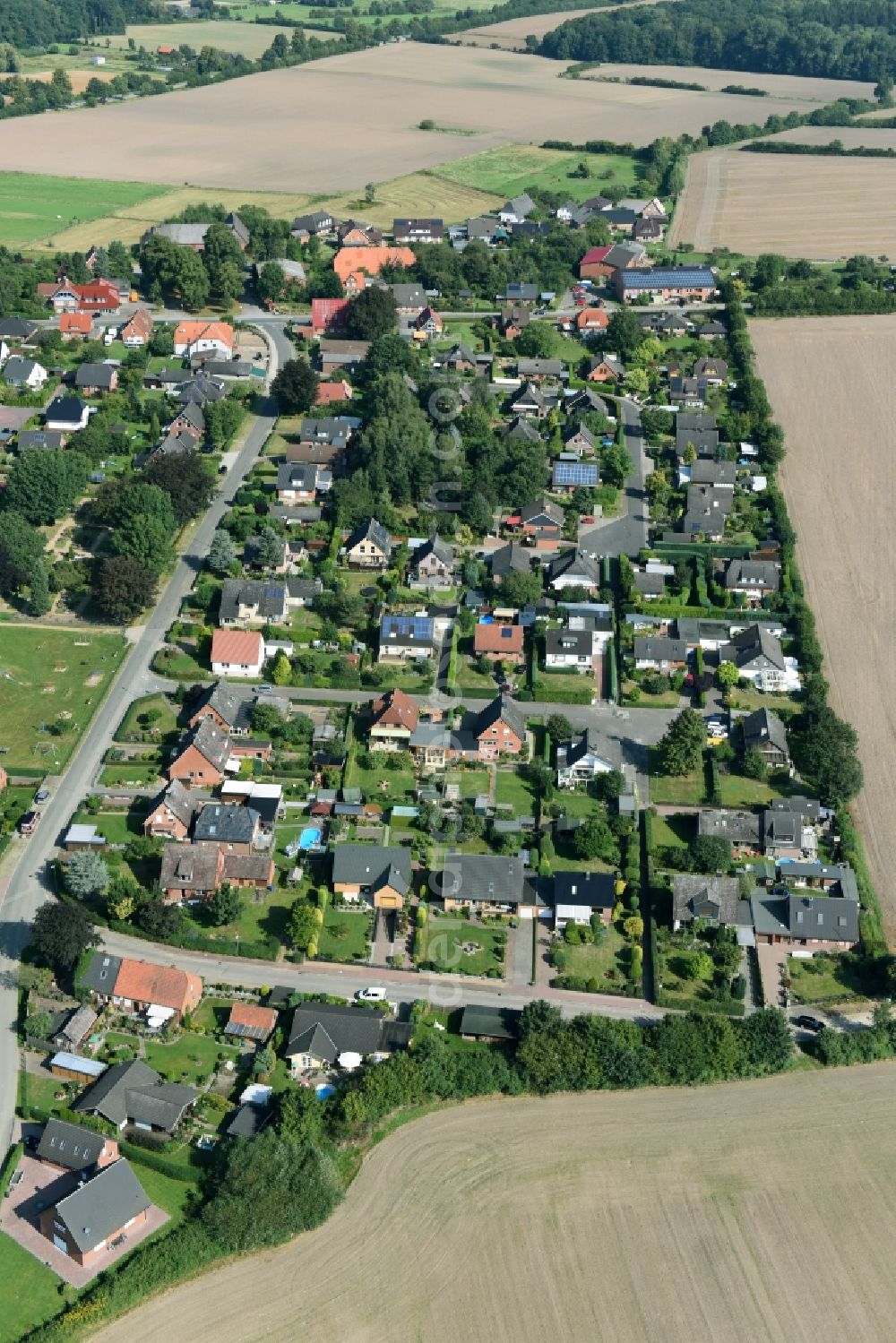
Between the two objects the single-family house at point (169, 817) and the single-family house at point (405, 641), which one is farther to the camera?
the single-family house at point (405, 641)

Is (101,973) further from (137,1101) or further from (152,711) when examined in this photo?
(152,711)

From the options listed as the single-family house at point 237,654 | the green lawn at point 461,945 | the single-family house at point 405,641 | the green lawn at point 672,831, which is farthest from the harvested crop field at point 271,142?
the green lawn at point 461,945

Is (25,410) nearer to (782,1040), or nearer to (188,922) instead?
(188,922)

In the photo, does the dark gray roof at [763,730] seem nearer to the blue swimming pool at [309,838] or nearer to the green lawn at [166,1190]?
the blue swimming pool at [309,838]

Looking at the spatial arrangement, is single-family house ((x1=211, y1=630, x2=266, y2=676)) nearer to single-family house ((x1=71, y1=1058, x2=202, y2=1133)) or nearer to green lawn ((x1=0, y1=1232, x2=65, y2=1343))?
single-family house ((x1=71, y1=1058, x2=202, y2=1133))

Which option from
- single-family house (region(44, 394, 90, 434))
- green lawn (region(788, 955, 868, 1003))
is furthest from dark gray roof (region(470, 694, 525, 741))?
single-family house (region(44, 394, 90, 434))

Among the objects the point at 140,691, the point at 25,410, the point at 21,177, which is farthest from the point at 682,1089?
the point at 21,177
